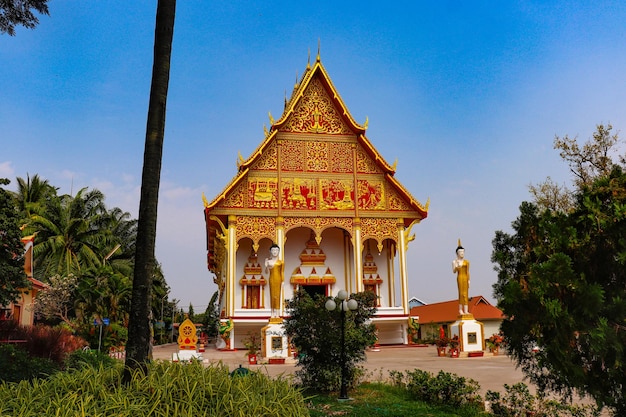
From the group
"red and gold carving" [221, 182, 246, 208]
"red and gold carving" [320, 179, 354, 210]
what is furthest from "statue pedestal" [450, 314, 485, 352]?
"red and gold carving" [221, 182, 246, 208]

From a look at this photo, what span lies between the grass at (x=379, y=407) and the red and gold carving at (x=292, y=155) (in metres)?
14.3

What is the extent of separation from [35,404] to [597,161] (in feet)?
55.8

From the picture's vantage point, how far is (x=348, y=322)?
367 inches

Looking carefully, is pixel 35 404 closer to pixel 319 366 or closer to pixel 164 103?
pixel 164 103

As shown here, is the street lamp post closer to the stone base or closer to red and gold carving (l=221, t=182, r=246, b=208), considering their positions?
the stone base

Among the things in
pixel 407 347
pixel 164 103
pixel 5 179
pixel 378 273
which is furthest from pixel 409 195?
pixel 164 103

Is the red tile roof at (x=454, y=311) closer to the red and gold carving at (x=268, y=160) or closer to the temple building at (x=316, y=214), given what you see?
the temple building at (x=316, y=214)

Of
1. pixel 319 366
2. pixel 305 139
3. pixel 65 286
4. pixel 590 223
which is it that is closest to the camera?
pixel 590 223

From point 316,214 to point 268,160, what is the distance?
3043mm

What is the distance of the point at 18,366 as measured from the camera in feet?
27.5

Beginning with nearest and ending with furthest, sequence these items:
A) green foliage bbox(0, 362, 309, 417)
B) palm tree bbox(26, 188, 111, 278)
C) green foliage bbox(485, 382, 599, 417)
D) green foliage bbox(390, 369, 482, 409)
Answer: green foliage bbox(0, 362, 309, 417), green foliage bbox(485, 382, 599, 417), green foliage bbox(390, 369, 482, 409), palm tree bbox(26, 188, 111, 278)

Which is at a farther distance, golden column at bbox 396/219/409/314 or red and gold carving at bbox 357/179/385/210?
red and gold carving at bbox 357/179/385/210

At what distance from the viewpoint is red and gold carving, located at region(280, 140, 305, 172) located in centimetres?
2219

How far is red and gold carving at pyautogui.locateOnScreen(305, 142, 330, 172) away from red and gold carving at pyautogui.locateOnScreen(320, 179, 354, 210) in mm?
651
